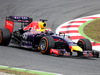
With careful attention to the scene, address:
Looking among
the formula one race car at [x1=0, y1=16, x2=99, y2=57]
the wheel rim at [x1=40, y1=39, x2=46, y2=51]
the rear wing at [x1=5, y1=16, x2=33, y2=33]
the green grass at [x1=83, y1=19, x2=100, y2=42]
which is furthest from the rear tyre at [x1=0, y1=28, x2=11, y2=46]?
the green grass at [x1=83, y1=19, x2=100, y2=42]

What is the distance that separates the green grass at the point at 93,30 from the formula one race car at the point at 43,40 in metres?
3.13

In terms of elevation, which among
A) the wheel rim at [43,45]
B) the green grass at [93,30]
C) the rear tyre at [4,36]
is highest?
the green grass at [93,30]

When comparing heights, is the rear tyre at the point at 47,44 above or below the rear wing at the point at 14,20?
below

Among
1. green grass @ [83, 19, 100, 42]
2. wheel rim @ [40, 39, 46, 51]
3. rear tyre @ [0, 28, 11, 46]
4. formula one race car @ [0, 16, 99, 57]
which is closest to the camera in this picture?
formula one race car @ [0, 16, 99, 57]

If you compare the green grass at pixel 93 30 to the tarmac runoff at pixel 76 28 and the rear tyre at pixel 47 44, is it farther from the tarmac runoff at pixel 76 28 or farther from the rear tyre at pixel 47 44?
the rear tyre at pixel 47 44

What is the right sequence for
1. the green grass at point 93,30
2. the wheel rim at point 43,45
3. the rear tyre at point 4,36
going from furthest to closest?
the green grass at point 93,30
the rear tyre at point 4,36
the wheel rim at point 43,45

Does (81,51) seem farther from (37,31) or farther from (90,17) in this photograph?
(90,17)

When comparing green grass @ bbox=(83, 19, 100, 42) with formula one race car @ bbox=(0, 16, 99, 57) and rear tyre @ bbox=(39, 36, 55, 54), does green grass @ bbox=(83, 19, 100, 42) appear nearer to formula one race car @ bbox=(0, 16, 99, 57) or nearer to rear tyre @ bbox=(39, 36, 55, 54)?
formula one race car @ bbox=(0, 16, 99, 57)

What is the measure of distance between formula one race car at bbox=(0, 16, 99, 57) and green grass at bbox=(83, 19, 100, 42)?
3.13m

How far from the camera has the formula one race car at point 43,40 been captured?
339 inches

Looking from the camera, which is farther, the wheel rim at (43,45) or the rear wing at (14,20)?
the rear wing at (14,20)

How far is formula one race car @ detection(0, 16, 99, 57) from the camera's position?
860 centimetres

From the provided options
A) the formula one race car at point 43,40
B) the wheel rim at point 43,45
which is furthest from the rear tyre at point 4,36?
the wheel rim at point 43,45

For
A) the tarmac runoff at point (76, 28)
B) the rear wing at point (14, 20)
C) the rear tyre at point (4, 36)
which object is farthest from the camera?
the tarmac runoff at point (76, 28)
